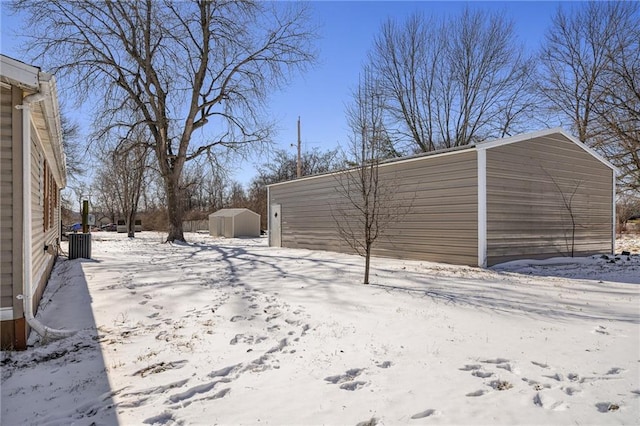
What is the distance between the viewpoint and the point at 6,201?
397 cm

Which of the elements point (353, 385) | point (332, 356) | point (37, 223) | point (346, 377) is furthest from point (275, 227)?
point (353, 385)

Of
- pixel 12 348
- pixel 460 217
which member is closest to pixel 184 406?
pixel 12 348

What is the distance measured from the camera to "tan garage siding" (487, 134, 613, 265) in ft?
32.5

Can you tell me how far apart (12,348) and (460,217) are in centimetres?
891

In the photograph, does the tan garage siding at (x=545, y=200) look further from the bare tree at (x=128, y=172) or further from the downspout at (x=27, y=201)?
the bare tree at (x=128, y=172)

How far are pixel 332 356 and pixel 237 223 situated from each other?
24.0 m

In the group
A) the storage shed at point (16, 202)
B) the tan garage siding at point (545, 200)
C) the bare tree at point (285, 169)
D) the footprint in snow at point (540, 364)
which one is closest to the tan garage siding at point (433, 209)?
the tan garage siding at point (545, 200)

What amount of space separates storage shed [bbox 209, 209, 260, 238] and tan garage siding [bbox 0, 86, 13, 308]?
2296 centimetres

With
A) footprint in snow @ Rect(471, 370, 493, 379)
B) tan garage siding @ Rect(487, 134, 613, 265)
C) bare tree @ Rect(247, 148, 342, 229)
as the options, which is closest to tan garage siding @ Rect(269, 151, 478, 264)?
tan garage siding @ Rect(487, 134, 613, 265)

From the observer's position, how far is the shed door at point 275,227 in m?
17.1

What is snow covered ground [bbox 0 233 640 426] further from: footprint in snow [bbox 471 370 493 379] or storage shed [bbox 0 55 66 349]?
storage shed [bbox 0 55 66 349]

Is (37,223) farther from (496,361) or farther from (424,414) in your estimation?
(496,361)

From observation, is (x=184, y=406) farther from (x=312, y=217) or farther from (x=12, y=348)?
(x=312, y=217)

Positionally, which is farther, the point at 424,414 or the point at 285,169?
the point at 285,169
